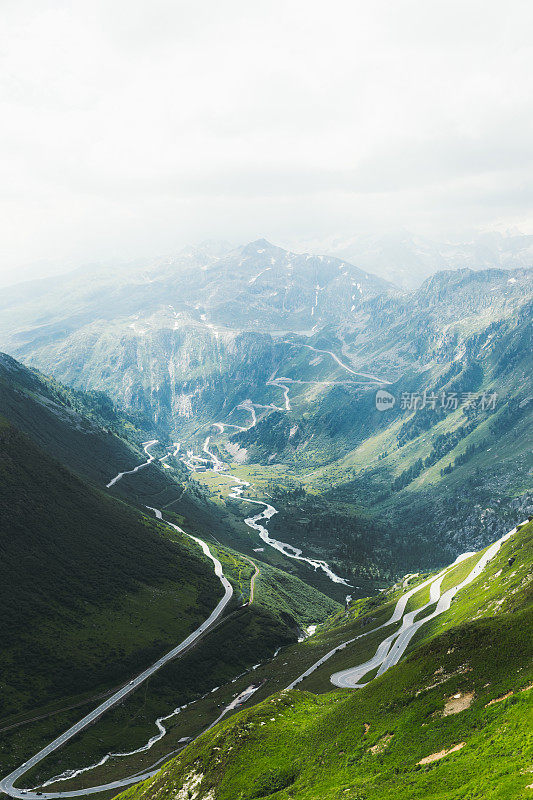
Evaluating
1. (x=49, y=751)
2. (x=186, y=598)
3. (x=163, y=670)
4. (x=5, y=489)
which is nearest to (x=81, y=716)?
(x=49, y=751)

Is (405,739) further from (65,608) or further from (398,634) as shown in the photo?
(65,608)

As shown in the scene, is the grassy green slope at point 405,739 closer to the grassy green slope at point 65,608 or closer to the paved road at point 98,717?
the paved road at point 98,717

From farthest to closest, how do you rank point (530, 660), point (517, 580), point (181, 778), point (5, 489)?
point (5, 489), point (517, 580), point (181, 778), point (530, 660)

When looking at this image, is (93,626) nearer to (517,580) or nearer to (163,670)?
(163,670)

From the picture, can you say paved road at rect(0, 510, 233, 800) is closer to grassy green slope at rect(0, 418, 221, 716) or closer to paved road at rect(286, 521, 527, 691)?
grassy green slope at rect(0, 418, 221, 716)

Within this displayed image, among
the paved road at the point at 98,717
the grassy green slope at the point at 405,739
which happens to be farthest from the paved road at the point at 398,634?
the paved road at the point at 98,717

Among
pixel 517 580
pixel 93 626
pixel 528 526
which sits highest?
pixel 93 626

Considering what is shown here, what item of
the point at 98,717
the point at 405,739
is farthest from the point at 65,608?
A: the point at 405,739

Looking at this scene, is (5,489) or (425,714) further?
(5,489)
